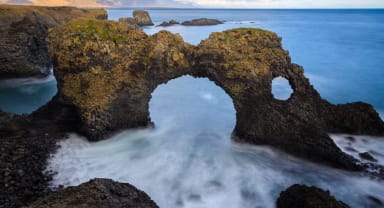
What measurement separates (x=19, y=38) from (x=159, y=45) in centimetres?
1549

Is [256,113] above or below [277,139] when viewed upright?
above

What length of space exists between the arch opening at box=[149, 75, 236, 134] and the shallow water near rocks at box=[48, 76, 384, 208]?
446 mm

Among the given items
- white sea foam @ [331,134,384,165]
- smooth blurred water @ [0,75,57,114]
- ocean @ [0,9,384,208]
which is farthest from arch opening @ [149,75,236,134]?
smooth blurred water @ [0,75,57,114]

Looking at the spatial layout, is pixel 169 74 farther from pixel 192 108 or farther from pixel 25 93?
pixel 25 93

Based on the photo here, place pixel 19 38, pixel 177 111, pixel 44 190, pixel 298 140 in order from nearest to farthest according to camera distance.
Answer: pixel 44 190 → pixel 298 140 → pixel 177 111 → pixel 19 38

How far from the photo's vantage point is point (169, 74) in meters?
15.1

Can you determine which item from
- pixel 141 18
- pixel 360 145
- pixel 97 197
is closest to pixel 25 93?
pixel 97 197

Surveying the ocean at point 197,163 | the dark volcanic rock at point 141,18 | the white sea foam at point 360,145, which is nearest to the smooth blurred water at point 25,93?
the ocean at point 197,163

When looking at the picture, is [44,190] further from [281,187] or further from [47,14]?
[47,14]

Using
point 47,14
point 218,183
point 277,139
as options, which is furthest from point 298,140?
point 47,14

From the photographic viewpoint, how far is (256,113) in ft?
46.9

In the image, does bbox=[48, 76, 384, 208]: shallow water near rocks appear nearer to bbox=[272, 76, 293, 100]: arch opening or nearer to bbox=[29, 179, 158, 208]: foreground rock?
bbox=[29, 179, 158, 208]: foreground rock

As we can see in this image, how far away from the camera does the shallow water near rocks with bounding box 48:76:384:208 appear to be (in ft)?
36.5

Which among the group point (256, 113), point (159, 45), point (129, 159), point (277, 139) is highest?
point (159, 45)
